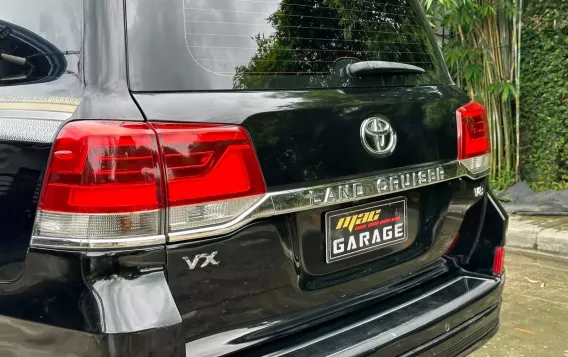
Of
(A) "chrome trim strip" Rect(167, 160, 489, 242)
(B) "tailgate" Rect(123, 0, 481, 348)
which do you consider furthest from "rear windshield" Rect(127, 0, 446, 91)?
(A) "chrome trim strip" Rect(167, 160, 489, 242)

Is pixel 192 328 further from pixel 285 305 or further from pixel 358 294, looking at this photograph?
pixel 358 294

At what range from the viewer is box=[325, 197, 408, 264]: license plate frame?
1.77 m

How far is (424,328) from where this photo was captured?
1.90 metres

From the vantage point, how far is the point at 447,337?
1.99 m

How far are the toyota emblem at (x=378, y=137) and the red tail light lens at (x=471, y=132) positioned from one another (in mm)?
413

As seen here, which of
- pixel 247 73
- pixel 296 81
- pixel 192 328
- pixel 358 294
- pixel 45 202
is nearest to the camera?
pixel 45 202

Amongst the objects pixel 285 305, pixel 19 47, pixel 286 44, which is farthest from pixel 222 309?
pixel 19 47

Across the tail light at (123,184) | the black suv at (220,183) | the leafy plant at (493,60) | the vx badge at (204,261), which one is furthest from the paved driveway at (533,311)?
the tail light at (123,184)

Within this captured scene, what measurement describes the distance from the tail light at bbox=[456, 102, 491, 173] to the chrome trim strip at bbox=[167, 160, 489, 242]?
0.05m

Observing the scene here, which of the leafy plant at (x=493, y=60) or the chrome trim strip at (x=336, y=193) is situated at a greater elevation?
the leafy plant at (x=493, y=60)

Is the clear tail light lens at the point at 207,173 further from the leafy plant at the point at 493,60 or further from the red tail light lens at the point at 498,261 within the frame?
the leafy plant at the point at 493,60

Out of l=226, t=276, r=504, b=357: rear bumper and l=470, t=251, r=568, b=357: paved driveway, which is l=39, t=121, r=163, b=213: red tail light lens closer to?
l=226, t=276, r=504, b=357: rear bumper

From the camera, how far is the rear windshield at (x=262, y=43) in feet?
4.84

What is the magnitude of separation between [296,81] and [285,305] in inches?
27.1
